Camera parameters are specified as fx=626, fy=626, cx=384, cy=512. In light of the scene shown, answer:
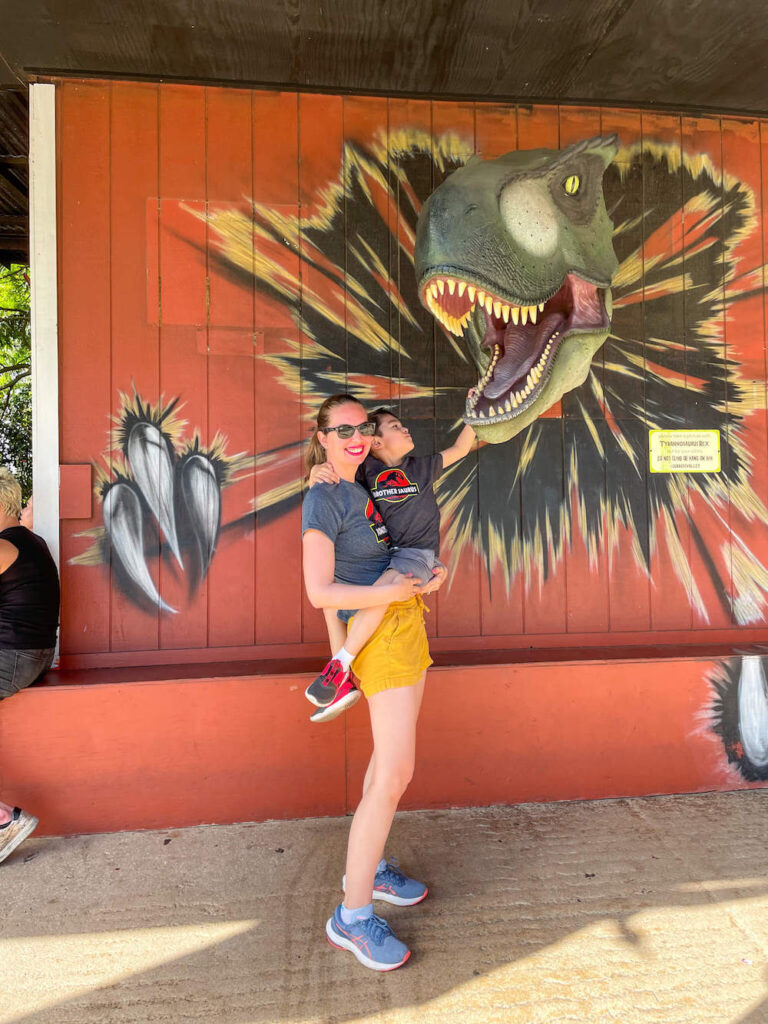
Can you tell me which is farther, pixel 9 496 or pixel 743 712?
pixel 743 712

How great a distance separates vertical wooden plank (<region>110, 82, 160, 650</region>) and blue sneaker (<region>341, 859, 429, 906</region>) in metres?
2.36

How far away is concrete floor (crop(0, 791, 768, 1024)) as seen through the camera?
1754 millimetres

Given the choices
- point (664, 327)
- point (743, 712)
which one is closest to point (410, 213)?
point (664, 327)

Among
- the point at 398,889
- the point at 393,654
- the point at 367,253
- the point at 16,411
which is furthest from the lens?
the point at 16,411

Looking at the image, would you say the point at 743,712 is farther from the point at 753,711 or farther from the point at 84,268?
the point at 84,268

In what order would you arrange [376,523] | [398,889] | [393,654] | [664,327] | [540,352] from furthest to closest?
[664,327] < [540,352] < [398,889] < [376,523] < [393,654]

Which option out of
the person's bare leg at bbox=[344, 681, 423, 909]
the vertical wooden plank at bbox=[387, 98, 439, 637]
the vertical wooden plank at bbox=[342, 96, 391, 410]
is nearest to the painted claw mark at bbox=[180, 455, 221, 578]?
the vertical wooden plank at bbox=[342, 96, 391, 410]

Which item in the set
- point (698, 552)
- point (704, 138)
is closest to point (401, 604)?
point (698, 552)

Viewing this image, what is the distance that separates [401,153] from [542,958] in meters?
3.55

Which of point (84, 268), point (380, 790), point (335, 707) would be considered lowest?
point (380, 790)

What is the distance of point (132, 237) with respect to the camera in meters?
3.11

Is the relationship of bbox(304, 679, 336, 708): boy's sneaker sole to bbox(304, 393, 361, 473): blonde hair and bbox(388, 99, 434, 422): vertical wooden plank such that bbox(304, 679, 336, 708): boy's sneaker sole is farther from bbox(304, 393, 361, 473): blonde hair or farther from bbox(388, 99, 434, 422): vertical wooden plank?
bbox(388, 99, 434, 422): vertical wooden plank

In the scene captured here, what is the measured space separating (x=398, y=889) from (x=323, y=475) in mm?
1471

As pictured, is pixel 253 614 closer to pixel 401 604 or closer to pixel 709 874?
pixel 401 604
